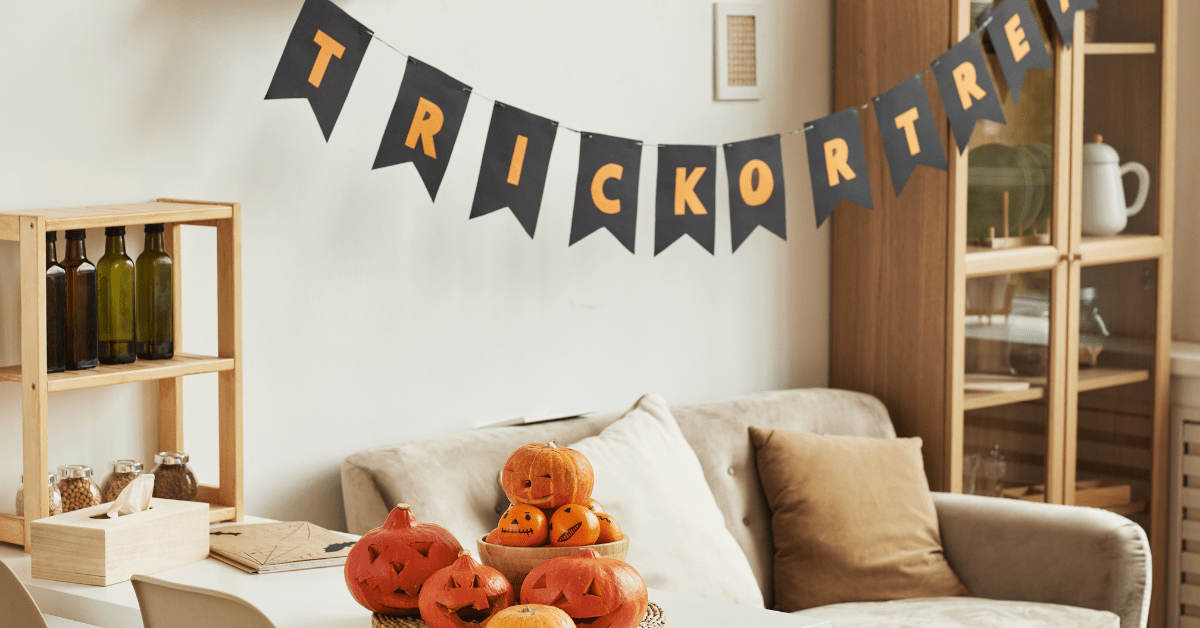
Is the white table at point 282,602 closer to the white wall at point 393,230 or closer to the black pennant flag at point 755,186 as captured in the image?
the white wall at point 393,230

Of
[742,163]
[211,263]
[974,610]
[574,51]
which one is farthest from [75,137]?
[974,610]

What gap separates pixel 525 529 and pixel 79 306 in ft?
2.62

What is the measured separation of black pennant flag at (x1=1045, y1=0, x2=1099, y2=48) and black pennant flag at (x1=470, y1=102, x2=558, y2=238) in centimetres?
138

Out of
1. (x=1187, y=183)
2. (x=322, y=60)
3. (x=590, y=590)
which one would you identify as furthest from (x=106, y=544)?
(x=1187, y=183)

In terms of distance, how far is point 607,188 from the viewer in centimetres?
235

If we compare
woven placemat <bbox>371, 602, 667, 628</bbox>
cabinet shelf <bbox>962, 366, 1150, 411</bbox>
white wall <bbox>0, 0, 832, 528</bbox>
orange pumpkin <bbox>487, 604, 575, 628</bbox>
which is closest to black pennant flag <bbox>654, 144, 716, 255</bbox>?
white wall <bbox>0, 0, 832, 528</bbox>

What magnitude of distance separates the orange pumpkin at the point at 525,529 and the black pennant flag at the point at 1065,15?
7.21 ft

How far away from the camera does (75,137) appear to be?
1786 mm

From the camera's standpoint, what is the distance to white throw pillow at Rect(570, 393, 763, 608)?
7.09ft

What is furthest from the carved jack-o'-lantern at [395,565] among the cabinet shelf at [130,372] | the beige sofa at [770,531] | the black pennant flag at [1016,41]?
the black pennant flag at [1016,41]

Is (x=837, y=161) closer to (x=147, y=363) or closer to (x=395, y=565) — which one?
(x=147, y=363)

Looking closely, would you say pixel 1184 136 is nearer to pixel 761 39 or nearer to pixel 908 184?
pixel 908 184

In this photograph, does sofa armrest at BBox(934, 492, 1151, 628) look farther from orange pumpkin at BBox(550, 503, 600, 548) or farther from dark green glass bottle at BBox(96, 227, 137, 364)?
dark green glass bottle at BBox(96, 227, 137, 364)

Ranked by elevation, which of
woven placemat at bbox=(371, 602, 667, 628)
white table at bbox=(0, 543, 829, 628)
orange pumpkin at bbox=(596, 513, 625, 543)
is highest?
orange pumpkin at bbox=(596, 513, 625, 543)
